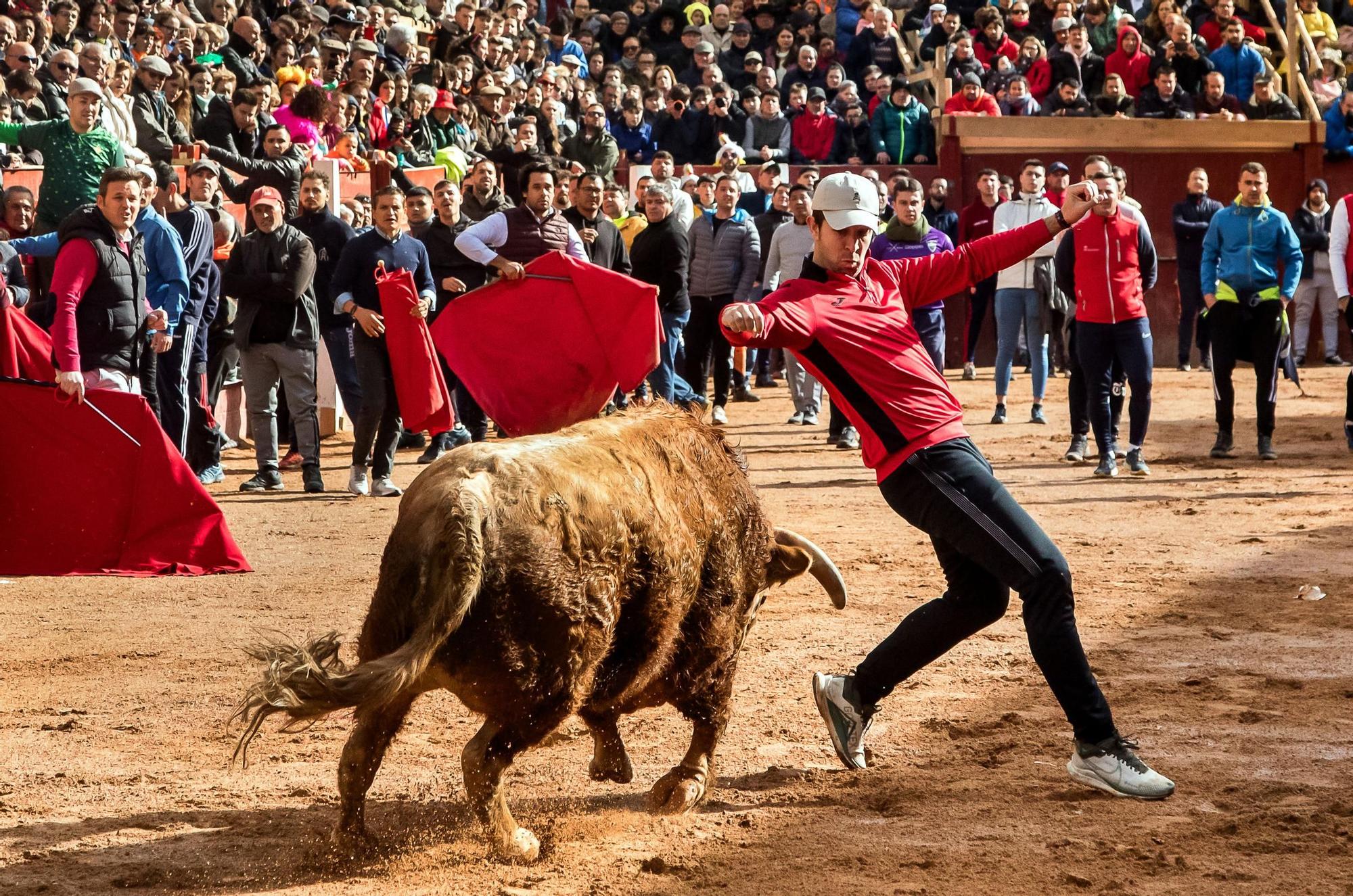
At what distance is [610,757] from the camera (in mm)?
5012

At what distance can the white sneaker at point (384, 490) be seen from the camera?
10.5 m

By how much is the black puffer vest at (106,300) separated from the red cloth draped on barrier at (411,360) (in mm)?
1660

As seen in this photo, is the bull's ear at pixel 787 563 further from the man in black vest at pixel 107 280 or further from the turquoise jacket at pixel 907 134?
the turquoise jacket at pixel 907 134

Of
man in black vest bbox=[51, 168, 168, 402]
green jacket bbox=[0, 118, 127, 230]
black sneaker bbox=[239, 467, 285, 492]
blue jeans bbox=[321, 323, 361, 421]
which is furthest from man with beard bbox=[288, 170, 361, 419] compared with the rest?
man in black vest bbox=[51, 168, 168, 402]

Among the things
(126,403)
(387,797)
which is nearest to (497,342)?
(126,403)

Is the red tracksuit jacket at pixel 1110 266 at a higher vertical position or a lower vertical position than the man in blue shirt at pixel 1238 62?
lower

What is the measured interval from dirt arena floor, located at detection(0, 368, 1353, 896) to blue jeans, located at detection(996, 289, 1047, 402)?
14.6ft

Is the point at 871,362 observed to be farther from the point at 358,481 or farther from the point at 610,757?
the point at 358,481

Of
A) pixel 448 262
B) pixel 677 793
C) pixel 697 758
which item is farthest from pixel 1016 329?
pixel 677 793

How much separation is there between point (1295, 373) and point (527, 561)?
536 inches

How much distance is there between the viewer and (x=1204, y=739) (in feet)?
17.5

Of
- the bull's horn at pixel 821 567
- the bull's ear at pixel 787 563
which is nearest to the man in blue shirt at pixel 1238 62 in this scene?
the bull's horn at pixel 821 567

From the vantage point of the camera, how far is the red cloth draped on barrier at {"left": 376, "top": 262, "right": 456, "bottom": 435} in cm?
1016

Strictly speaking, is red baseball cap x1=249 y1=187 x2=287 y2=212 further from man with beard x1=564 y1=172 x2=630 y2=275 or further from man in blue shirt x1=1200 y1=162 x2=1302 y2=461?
man in blue shirt x1=1200 y1=162 x2=1302 y2=461
